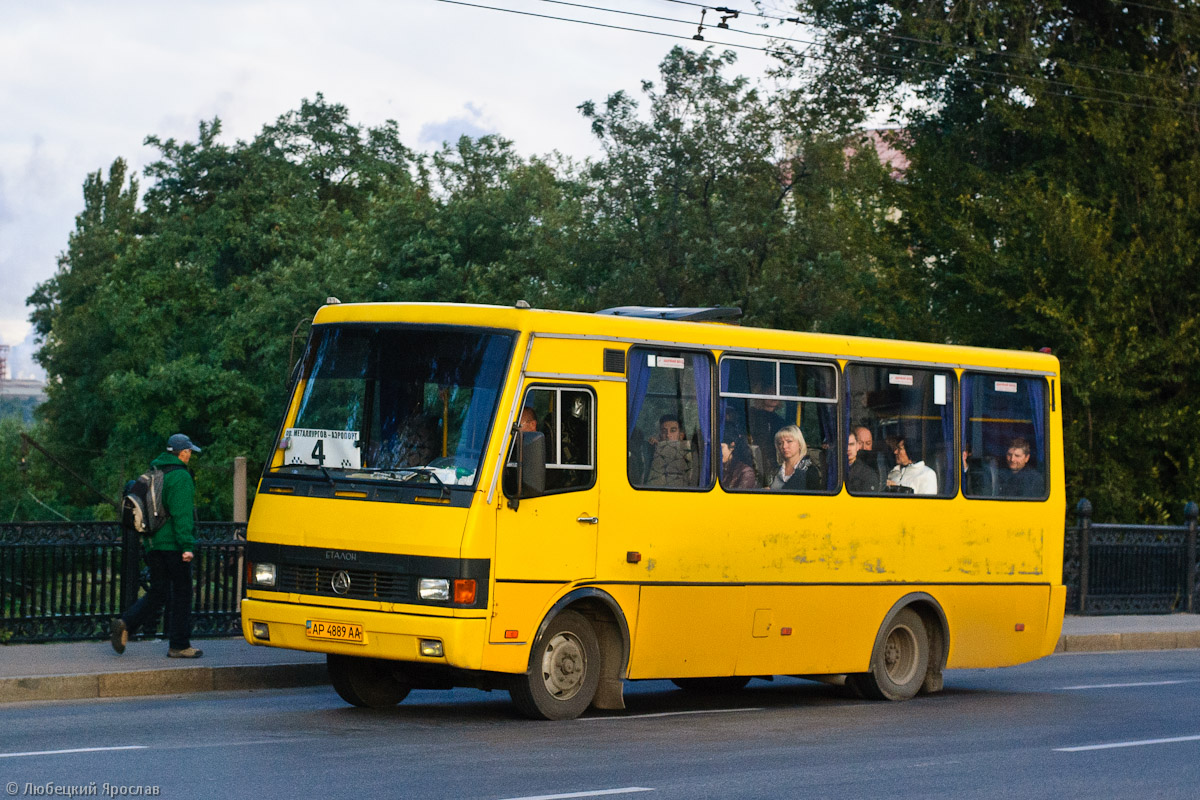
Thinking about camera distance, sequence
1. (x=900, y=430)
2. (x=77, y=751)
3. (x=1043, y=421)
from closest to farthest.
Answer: (x=77, y=751)
(x=900, y=430)
(x=1043, y=421)

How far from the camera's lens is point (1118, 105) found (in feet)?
88.0

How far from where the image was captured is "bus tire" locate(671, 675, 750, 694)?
14.7m

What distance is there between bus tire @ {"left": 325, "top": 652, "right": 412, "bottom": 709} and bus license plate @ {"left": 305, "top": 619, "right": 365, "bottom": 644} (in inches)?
27.0

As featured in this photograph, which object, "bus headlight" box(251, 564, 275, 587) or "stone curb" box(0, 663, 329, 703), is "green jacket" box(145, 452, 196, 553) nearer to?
"stone curb" box(0, 663, 329, 703)

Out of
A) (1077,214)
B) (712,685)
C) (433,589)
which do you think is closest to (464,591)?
(433,589)

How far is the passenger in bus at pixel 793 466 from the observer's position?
1305 cm

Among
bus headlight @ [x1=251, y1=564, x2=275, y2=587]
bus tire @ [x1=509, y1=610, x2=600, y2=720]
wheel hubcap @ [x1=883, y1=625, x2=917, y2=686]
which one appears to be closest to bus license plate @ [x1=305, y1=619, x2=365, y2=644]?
bus headlight @ [x1=251, y1=564, x2=275, y2=587]

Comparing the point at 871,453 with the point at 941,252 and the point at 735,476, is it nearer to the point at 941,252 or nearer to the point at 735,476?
the point at 735,476

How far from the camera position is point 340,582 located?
36.3 ft

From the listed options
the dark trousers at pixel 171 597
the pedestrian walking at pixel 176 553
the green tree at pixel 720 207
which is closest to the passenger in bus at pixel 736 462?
the pedestrian walking at pixel 176 553

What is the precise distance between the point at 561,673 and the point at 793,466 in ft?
9.33

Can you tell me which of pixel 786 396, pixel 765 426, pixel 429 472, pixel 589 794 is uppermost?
pixel 786 396

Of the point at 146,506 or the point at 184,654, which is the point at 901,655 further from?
the point at 146,506

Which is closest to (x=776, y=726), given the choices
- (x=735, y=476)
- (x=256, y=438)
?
(x=735, y=476)
